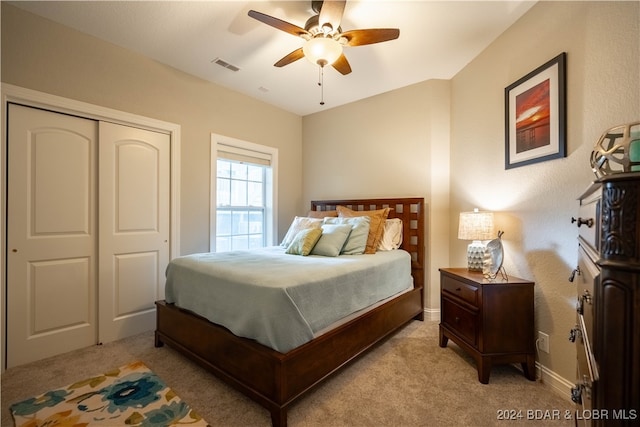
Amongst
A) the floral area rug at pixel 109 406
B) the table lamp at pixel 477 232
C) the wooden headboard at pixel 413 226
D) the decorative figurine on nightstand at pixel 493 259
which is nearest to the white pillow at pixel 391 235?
the wooden headboard at pixel 413 226

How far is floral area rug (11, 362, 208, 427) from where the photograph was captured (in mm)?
1550

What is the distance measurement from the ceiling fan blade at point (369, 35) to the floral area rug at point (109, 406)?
2.67m

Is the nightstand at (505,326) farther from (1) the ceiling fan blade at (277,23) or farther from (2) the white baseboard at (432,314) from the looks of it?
(1) the ceiling fan blade at (277,23)

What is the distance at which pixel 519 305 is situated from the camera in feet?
6.18

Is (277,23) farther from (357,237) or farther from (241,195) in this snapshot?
(241,195)

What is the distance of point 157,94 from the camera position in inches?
111

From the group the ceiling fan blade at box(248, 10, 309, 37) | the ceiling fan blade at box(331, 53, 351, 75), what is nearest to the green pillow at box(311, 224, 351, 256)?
the ceiling fan blade at box(331, 53, 351, 75)

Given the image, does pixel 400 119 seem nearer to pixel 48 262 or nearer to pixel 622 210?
pixel 622 210

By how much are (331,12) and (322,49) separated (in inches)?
8.5

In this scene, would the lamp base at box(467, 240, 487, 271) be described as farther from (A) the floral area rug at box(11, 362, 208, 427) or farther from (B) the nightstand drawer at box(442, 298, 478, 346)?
(A) the floral area rug at box(11, 362, 208, 427)

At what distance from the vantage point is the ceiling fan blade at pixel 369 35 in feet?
6.11

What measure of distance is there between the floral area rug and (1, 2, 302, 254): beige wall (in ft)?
4.85

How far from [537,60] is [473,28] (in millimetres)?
595

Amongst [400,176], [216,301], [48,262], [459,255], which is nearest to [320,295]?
[216,301]
